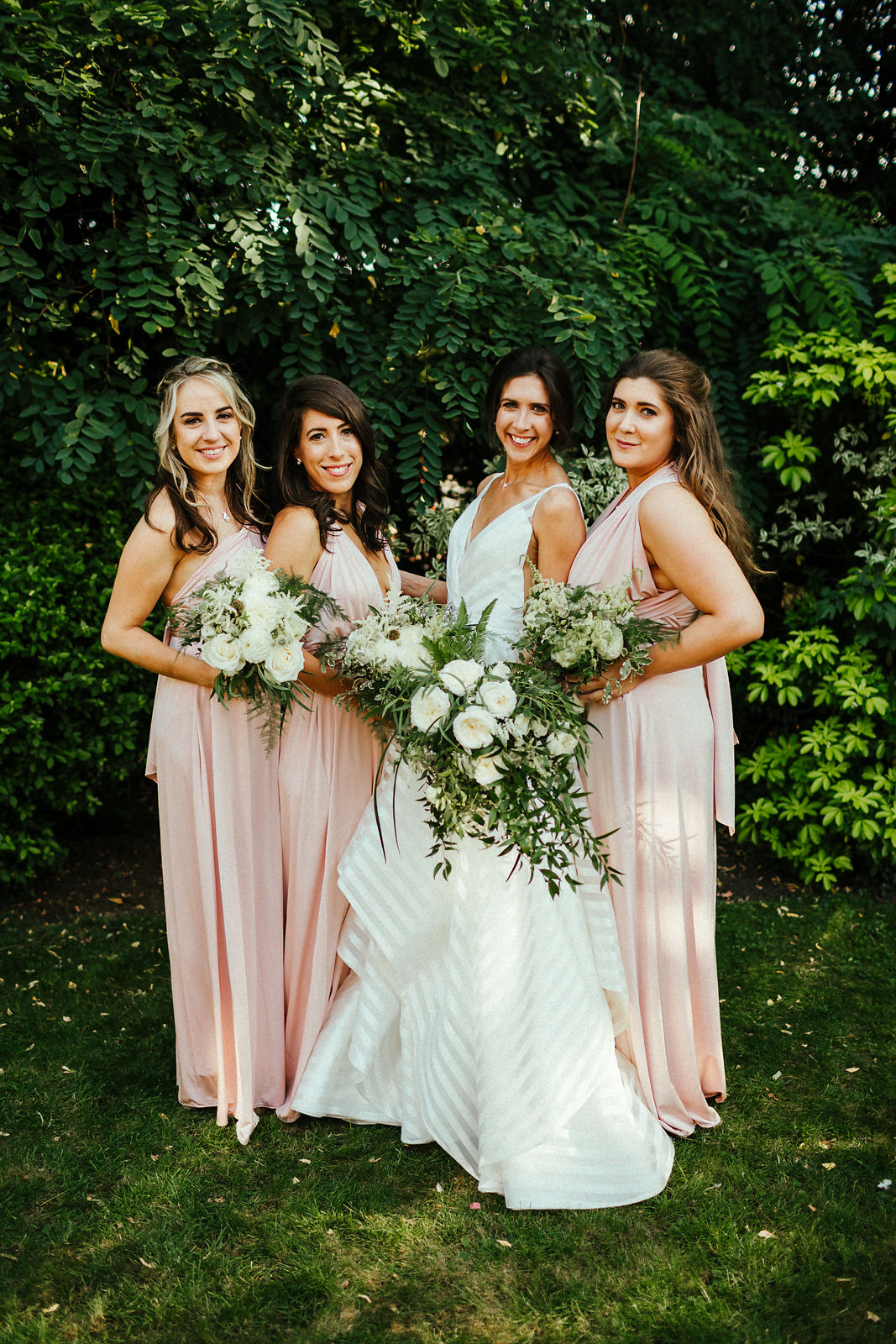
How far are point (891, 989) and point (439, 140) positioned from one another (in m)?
4.74

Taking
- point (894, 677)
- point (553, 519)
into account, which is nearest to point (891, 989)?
point (894, 677)

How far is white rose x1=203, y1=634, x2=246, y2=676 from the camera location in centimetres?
289

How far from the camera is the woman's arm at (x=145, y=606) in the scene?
3.31 meters

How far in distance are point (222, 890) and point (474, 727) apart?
50.1 inches

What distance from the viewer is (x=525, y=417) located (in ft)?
11.6

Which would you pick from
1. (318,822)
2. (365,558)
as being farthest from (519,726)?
(365,558)

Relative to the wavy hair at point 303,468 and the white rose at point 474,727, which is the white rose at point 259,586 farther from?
the white rose at point 474,727

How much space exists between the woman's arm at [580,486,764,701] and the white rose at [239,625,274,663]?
102cm

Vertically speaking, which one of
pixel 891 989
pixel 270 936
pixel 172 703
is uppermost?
pixel 172 703

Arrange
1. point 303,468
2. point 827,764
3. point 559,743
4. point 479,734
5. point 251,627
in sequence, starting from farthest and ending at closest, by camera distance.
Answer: point 827,764
point 303,468
point 251,627
point 559,743
point 479,734

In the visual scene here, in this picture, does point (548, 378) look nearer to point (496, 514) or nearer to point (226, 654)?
point (496, 514)

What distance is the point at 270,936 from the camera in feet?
11.5

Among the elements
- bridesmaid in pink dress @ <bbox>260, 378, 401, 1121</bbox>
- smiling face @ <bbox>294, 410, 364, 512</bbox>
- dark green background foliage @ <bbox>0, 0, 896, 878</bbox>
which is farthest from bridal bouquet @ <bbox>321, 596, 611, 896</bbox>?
dark green background foliage @ <bbox>0, 0, 896, 878</bbox>

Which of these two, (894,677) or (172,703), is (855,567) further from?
(172,703)
